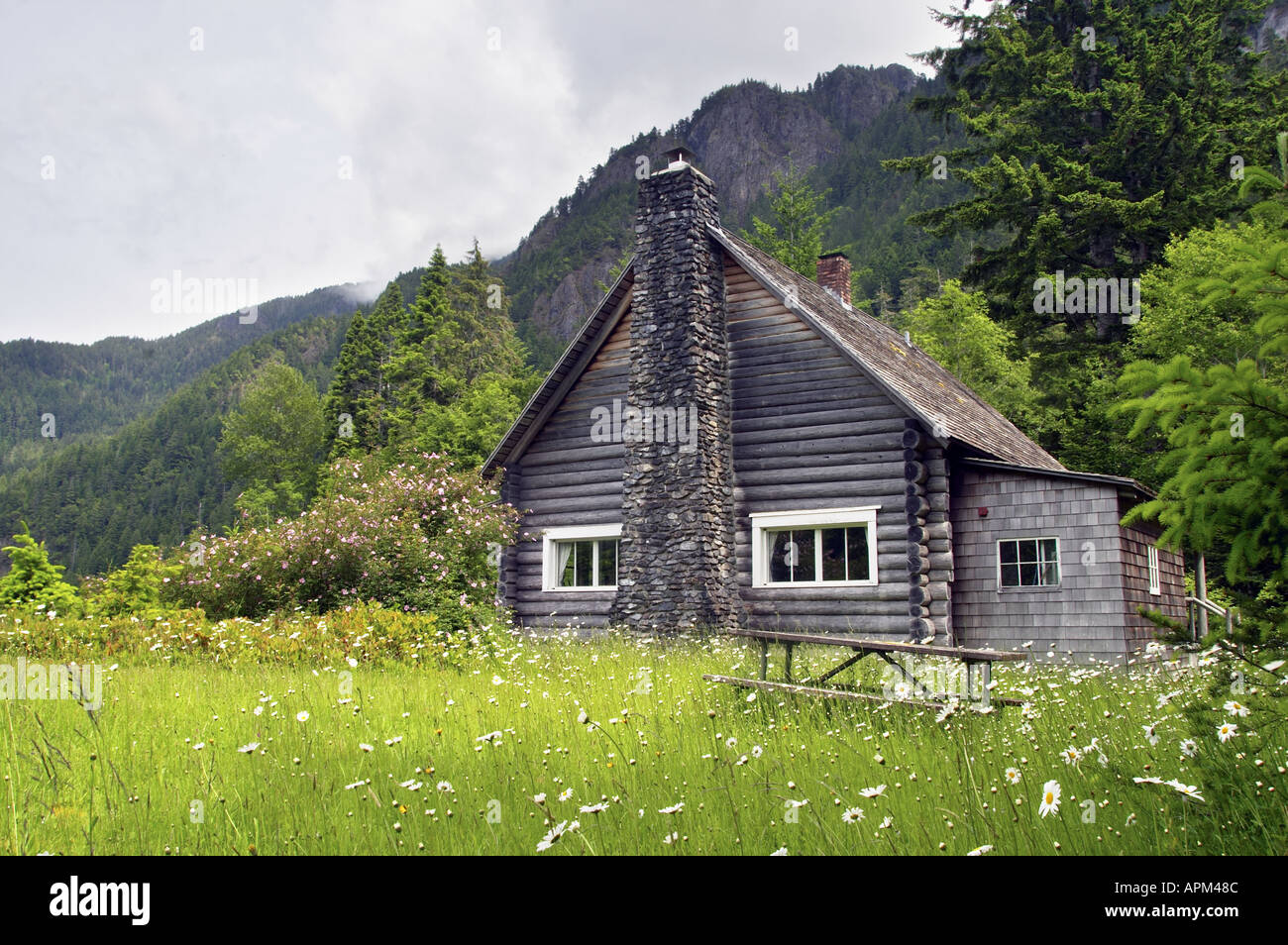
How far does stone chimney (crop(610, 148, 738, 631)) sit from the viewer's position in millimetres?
17812

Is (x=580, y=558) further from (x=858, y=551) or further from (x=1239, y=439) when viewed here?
(x=1239, y=439)

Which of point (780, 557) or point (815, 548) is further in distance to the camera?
point (780, 557)

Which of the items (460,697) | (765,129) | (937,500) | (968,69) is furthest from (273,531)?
(765,129)

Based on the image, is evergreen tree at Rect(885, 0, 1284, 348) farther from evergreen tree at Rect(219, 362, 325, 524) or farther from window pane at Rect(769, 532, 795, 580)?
evergreen tree at Rect(219, 362, 325, 524)

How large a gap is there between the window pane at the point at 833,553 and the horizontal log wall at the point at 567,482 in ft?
13.9

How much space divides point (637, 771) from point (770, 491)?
40.1ft

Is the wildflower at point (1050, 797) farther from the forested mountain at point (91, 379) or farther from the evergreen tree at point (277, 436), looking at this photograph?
the forested mountain at point (91, 379)

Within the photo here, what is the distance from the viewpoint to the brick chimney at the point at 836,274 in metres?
26.5

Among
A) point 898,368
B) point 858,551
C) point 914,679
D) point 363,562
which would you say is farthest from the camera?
point 898,368

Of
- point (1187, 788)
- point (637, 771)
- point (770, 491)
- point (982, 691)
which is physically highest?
point (770, 491)

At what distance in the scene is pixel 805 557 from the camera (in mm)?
18359

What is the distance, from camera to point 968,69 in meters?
35.5

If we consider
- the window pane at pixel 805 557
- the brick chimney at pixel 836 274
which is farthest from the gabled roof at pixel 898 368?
the window pane at pixel 805 557

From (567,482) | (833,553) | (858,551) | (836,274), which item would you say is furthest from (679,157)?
(858,551)
